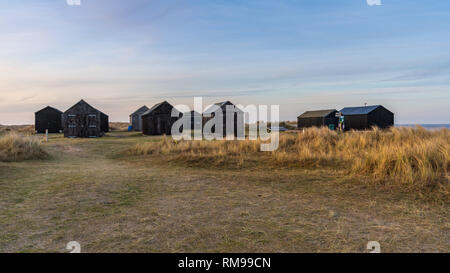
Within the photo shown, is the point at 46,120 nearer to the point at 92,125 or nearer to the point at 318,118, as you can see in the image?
the point at 92,125

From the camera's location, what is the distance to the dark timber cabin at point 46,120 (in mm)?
44250

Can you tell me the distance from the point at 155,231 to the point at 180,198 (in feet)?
7.37

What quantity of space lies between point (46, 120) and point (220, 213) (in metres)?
46.9

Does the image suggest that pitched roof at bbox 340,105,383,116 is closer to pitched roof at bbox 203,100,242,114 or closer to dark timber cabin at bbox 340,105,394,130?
dark timber cabin at bbox 340,105,394,130

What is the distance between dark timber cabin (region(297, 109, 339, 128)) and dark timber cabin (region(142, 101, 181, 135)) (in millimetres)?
23332

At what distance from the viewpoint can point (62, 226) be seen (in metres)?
5.04

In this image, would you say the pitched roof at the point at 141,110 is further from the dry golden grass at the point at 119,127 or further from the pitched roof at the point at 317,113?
the pitched roof at the point at 317,113

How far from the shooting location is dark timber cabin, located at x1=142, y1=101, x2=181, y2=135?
39.0 m

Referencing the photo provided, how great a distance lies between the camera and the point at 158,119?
39.1 meters

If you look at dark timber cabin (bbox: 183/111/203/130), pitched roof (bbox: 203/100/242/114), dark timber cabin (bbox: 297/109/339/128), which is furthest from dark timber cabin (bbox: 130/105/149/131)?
dark timber cabin (bbox: 297/109/339/128)

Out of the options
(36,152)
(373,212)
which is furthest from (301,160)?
(36,152)

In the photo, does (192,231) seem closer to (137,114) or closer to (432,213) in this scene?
(432,213)

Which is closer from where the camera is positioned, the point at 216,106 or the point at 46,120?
the point at 216,106

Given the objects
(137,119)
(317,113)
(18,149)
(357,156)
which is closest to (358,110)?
(317,113)
